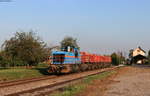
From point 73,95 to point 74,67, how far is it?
20.8 meters

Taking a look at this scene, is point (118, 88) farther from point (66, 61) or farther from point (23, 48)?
point (23, 48)

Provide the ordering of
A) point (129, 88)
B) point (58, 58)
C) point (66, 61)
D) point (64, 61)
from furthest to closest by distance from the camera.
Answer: point (58, 58), point (66, 61), point (64, 61), point (129, 88)

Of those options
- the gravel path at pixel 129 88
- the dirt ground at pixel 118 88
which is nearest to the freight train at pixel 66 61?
the gravel path at pixel 129 88

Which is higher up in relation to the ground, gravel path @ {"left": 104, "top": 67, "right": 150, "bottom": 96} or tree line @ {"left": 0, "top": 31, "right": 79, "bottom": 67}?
tree line @ {"left": 0, "top": 31, "right": 79, "bottom": 67}

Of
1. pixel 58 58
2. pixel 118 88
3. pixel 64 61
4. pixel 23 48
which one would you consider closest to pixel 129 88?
pixel 118 88

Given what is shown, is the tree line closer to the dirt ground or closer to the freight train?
the freight train

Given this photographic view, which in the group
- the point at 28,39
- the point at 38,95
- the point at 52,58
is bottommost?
the point at 38,95

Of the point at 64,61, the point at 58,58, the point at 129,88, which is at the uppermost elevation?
the point at 58,58

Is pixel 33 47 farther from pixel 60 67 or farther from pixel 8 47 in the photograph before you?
pixel 60 67

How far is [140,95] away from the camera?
39.0ft

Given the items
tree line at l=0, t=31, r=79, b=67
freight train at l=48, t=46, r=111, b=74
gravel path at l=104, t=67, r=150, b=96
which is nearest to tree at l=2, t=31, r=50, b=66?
tree line at l=0, t=31, r=79, b=67

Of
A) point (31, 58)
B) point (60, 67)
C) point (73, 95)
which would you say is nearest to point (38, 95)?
point (73, 95)

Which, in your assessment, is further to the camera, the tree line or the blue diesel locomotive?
the tree line

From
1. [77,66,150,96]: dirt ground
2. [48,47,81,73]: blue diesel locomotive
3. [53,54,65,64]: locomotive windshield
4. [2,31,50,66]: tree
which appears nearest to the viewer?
[77,66,150,96]: dirt ground
